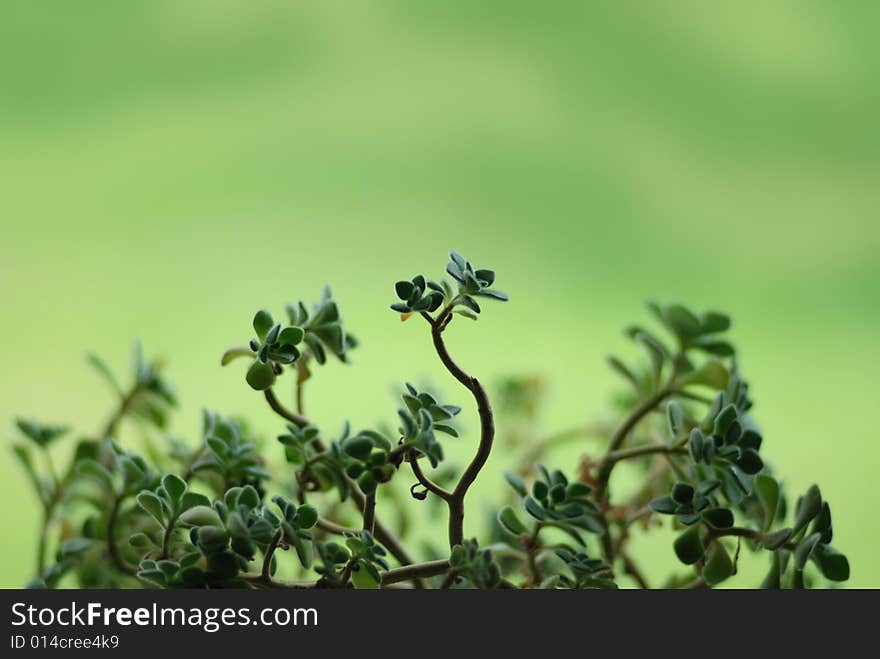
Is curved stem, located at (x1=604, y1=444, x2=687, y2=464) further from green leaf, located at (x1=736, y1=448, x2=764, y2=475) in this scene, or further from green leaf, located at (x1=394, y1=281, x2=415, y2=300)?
green leaf, located at (x1=394, y1=281, x2=415, y2=300)

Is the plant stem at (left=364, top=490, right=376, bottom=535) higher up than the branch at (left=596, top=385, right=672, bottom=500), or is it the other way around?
the branch at (left=596, top=385, right=672, bottom=500)

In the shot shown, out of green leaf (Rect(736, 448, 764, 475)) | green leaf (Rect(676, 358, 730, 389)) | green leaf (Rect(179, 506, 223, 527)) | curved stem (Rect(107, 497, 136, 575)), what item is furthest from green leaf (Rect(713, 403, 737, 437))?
curved stem (Rect(107, 497, 136, 575))

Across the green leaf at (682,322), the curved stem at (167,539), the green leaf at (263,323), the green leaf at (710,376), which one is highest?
the green leaf at (682,322)

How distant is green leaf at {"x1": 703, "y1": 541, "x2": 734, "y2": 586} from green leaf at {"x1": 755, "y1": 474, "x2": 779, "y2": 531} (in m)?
0.03

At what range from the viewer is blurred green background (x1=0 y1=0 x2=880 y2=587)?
6.75 ft

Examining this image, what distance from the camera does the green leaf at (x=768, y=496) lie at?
46 centimetres

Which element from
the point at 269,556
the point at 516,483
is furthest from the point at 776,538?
the point at 269,556

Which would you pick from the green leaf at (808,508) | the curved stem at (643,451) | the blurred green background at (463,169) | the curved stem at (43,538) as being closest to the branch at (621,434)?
the curved stem at (643,451)

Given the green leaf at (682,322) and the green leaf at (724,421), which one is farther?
the green leaf at (682,322)

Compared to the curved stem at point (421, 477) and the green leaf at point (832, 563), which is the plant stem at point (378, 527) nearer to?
the curved stem at point (421, 477)

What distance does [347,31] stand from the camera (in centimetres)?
222

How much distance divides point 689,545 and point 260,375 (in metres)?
0.22

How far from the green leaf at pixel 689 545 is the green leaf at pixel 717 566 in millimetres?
18

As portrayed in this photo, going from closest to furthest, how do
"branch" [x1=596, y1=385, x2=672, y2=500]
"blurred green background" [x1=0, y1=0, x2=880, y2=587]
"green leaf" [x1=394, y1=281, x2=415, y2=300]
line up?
1. "green leaf" [x1=394, y1=281, x2=415, y2=300]
2. "branch" [x1=596, y1=385, x2=672, y2=500]
3. "blurred green background" [x1=0, y1=0, x2=880, y2=587]
